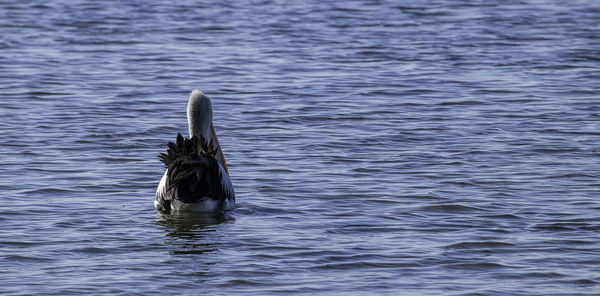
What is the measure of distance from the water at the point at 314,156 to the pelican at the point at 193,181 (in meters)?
0.13

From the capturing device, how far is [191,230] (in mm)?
10148

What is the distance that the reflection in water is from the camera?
944 centimetres

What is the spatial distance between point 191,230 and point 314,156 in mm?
3194

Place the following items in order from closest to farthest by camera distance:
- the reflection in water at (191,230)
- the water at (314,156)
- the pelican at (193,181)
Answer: the water at (314,156) → the reflection in water at (191,230) → the pelican at (193,181)

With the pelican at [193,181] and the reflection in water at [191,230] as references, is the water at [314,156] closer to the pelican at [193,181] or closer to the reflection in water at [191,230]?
the reflection in water at [191,230]

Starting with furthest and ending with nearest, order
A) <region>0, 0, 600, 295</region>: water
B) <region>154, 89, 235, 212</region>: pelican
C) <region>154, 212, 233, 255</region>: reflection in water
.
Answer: <region>154, 89, 235, 212</region>: pelican, <region>154, 212, 233, 255</region>: reflection in water, <region>0, 0, 600, 295</region>: water

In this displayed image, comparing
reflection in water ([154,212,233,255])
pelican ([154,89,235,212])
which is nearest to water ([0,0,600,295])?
reflection in water ([154,212,233,255])

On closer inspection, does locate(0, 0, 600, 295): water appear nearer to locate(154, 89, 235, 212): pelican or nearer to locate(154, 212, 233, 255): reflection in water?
locate(154, 212, 233, 255): reflection in water

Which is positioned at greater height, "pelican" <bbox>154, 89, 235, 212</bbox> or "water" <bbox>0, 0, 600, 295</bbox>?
"pelican" <bbox>154, 89, 235, 212</bbox>

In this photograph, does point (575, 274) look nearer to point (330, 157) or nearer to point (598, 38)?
point (330, 157)

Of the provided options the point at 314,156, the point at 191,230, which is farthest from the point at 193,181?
the point at 314,156

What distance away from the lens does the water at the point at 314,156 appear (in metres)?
8.70

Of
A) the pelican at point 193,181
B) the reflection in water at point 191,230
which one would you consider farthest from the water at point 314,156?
the pelican at point 193,181

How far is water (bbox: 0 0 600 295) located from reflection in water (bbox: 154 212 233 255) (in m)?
0.03
